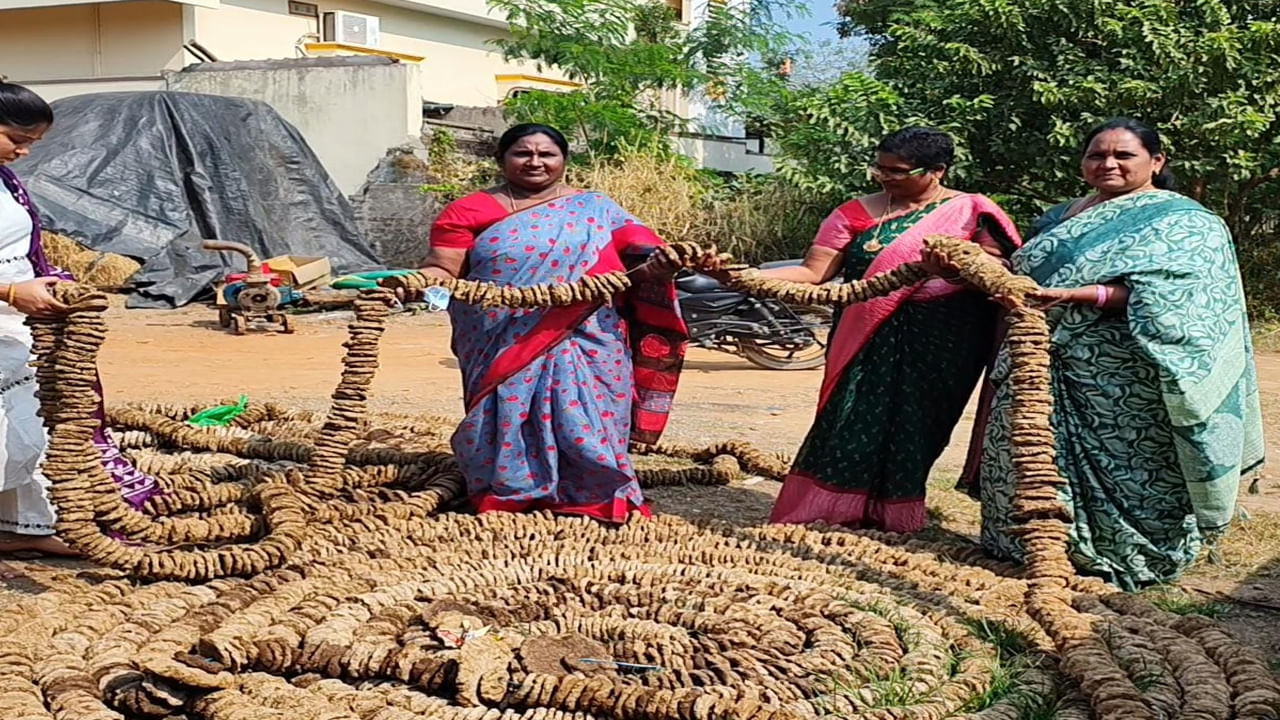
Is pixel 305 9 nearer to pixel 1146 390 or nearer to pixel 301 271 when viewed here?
pixel 301 271

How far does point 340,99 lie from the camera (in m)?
17.3

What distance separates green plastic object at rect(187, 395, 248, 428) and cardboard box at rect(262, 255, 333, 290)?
20.0 ft

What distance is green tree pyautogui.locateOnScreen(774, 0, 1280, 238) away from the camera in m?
11.5

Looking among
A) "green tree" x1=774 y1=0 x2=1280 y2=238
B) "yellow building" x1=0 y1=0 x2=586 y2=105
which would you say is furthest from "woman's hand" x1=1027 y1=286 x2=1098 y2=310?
"yellow building" x1=0 y1=0 x2=586 y2=105

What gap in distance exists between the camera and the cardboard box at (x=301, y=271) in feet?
42.9

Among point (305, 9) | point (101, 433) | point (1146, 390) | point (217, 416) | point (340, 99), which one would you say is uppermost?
point (305, 9)

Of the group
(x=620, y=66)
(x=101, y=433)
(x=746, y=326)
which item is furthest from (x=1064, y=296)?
(x=620, y=66)

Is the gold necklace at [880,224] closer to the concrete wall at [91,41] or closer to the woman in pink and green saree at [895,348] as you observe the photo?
the woman in pink and green saree at [895,348]

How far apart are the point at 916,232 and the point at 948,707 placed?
2029 mm

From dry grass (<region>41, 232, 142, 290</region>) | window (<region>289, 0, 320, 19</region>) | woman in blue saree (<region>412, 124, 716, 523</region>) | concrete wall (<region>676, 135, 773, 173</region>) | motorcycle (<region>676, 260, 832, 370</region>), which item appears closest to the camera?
woman in blue saree (<region>412, 124, 716, 523</region>)

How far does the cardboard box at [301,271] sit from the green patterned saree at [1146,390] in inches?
387

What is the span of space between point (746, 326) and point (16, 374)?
22.1ft

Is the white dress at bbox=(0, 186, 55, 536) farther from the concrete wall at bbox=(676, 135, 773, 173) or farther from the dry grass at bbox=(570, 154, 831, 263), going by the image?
the concrete wall at bbox=(676, 135, 773, 173)

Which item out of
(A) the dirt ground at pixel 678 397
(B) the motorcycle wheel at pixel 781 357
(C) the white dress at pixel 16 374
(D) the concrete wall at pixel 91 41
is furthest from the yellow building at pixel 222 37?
(C) the white dress at pixel 16 374
